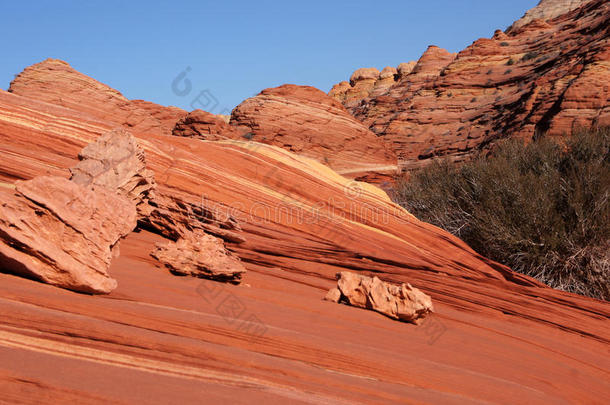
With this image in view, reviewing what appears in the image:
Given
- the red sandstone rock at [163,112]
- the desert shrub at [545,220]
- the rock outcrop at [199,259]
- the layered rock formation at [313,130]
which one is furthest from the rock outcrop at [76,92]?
the rock outcrop at [199,259]

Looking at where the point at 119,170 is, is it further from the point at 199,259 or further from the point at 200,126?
the point at 200,126

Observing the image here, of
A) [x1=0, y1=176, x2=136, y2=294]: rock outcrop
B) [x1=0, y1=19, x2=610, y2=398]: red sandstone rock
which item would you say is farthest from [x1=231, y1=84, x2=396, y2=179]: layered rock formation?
[x1=0, y1=176, x2=136, y2=294]: rock outcrop

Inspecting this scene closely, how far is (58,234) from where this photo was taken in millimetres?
3514

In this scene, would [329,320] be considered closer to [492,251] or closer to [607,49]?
[492,251]

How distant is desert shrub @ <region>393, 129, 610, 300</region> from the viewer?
8.52 metres

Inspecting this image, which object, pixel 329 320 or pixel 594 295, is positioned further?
pixel 594 295

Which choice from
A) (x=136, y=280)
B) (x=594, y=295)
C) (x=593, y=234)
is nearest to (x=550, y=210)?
(x=593, y=234)

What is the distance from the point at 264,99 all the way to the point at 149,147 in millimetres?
16185

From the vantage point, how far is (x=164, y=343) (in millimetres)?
2566

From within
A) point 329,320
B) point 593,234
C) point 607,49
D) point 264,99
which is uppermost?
point 607,49

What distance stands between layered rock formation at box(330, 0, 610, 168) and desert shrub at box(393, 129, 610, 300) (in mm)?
10804

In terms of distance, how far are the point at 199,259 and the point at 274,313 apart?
1.10 metres

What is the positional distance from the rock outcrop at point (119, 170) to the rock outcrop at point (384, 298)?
2.46 m

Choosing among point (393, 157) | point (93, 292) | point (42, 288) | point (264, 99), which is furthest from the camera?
point (393, 157)
